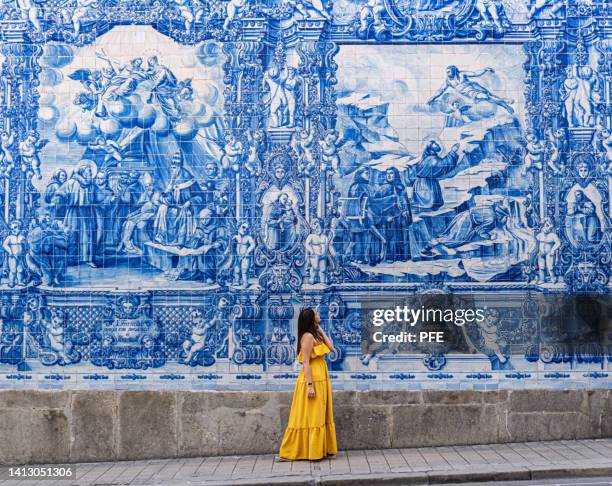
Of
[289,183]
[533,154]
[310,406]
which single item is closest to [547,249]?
[533,154]

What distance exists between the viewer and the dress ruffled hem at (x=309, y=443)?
8.46m

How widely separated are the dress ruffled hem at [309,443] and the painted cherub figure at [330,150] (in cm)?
285

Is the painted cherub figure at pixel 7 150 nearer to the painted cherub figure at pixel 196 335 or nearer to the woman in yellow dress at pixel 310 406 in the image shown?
the painted cherub figure at pixel 196 335

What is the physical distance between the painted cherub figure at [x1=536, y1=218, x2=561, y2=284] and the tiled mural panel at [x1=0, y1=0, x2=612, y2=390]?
0.08 feet

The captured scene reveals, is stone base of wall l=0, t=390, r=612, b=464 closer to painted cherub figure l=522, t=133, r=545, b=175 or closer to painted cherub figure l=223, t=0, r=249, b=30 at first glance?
painted cherub figure l=522, t=133, r=545, b=175

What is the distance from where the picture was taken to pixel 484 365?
925 cm

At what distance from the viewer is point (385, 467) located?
824 centimetres

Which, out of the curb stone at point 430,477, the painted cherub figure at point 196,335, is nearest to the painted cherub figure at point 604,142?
the curb stone at point 430,477

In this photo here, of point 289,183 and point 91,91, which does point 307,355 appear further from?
point 91,91

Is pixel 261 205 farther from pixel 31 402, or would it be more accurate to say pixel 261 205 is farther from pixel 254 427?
pixel 31 402

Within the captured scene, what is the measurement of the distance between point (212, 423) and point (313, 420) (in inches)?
49.3

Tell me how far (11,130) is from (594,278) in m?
6.78

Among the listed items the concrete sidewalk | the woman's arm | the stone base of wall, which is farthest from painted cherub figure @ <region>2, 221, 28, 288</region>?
the woman's arm

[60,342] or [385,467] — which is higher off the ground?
[60,342]
